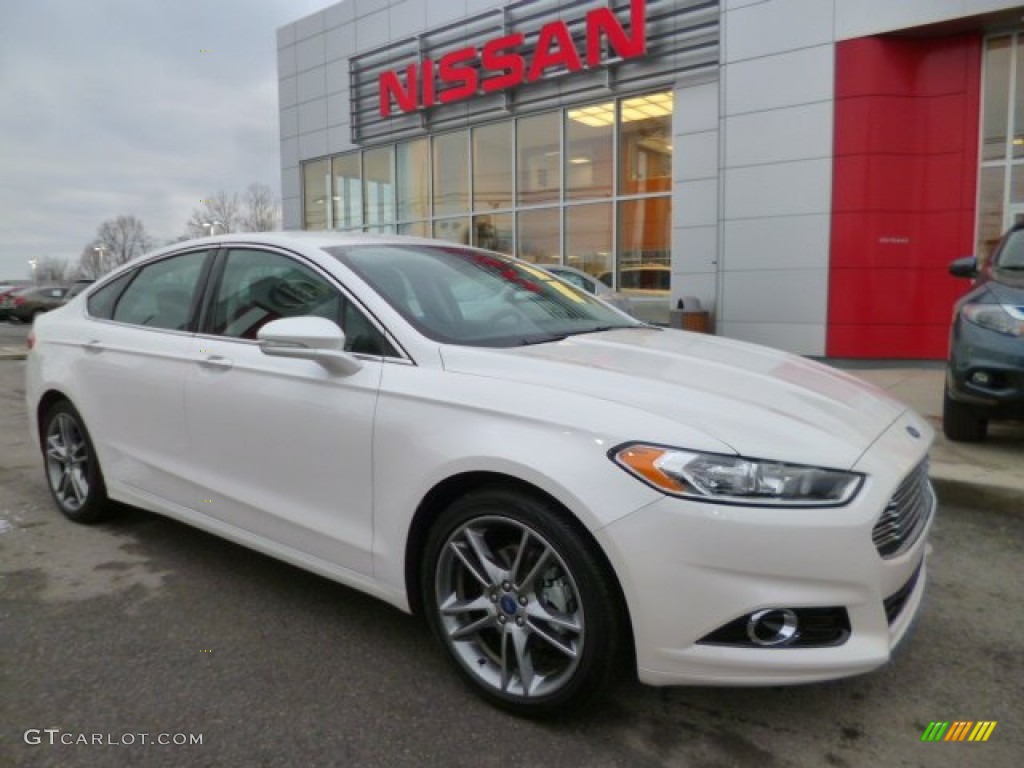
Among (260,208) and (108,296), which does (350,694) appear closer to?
(108,296)

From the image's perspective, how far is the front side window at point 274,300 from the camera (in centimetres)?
287

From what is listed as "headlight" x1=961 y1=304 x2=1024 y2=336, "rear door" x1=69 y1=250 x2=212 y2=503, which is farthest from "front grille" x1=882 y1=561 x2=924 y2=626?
"headlight" x1=961 y1=304 x2=1024 y2=336

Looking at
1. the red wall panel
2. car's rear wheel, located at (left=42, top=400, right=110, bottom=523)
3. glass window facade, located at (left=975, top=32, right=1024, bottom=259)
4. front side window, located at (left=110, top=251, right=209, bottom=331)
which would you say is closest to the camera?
front side window, located at (left=110, top=251, right=209, bottom=331)

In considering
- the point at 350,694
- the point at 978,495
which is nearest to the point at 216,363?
the point at 350,694

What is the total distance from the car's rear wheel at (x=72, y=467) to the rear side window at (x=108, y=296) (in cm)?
52

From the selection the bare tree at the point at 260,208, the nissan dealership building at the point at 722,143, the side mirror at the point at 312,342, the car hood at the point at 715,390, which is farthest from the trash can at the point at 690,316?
the bare tree at the point at 260,208

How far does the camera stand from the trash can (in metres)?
12.0

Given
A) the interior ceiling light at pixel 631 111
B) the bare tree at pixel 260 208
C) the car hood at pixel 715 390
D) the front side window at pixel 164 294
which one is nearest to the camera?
the car hood at pixel 715 390

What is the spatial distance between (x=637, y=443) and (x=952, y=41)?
11054 millimetres

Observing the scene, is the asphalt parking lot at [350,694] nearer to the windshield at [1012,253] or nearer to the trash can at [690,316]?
the windshield at [1012,253]

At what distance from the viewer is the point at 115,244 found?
89.8m

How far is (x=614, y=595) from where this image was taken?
2.16 m

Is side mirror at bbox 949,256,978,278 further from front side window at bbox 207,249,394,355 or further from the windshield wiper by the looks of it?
front side window at bbox 207,249,394,355

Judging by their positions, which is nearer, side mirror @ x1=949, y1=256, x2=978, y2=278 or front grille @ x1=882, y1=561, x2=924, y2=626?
front grille @ x1=882, y1=561, x2=924, y2=626
